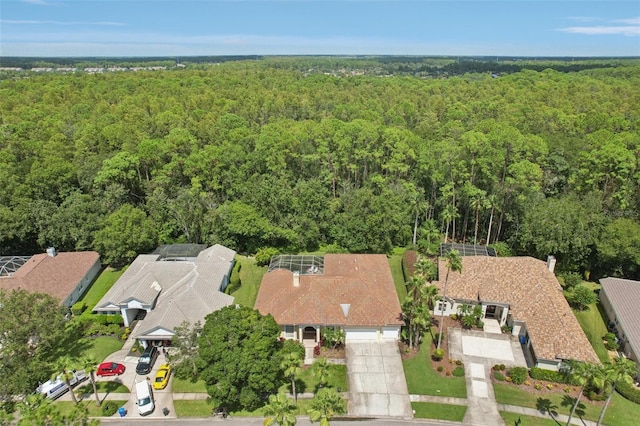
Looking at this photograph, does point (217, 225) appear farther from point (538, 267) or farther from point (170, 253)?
point (538, 267)

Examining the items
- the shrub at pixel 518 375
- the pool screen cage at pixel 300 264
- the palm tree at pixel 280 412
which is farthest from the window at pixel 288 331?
the shrub at pixel 518 375

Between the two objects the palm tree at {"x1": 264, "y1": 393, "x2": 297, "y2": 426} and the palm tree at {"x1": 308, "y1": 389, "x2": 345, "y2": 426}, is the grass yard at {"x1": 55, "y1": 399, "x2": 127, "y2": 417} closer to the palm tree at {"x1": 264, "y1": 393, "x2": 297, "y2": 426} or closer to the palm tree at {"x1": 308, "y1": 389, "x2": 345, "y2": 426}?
the palm tree at {"x1": 264, "y1": 393, "x2": 297, "y2": 426}

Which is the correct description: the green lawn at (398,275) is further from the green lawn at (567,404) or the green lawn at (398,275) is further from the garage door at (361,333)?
the green lawn at (567,404)

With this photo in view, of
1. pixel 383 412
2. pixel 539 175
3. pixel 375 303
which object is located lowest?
pixel 383 412

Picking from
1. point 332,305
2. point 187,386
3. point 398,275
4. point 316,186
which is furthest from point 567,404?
point 316,186

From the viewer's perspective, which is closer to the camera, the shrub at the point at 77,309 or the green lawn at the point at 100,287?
the shrub at the point at 77,309

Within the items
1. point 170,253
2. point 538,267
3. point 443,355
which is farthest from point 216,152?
point 538,267
